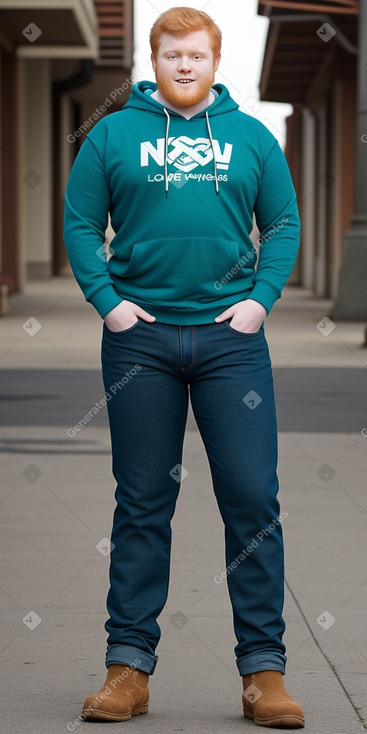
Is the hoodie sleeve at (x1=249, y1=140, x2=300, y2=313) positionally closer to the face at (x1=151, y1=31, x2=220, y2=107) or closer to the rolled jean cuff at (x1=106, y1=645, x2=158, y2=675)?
the face at (x1=151, y1=31, x2=220, y2=107)

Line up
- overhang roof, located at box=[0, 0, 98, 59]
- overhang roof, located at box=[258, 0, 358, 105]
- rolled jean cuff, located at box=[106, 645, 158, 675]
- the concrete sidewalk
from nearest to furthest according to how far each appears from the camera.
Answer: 1. rolled jean cuff, located at box=[106, 645, 158, 675]
2. the concrete sidewalk
3. overhang roof, located at box=[0, 0, 98, 59]
4. overhang roof, located at box=[258, 0, 358, 105]

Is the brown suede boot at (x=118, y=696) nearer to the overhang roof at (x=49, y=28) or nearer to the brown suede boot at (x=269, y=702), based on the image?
the brown suede boot at (x=269, y=702)

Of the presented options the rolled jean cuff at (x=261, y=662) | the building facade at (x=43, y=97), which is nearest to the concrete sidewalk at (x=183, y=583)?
the rolled jean cuff at (x=261, y=662)

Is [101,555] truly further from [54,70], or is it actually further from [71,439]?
[54,70]

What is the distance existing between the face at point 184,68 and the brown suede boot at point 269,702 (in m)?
1.45

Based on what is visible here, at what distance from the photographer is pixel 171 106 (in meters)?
3.63

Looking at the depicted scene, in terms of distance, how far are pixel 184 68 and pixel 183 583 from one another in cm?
214

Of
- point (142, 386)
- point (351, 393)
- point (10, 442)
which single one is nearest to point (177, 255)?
point (142, 386)

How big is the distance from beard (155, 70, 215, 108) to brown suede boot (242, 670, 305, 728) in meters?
1.43

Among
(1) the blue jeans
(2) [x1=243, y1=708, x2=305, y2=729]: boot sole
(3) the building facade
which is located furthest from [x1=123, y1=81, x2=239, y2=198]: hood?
(3) the building facade

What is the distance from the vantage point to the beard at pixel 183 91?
358cm

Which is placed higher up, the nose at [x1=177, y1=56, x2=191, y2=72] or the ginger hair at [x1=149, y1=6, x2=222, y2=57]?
the ginger hair at [x1=149, y1=6, x2=222, y2=57]

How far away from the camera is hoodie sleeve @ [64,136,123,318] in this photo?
3590 millimetres

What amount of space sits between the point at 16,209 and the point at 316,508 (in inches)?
811
